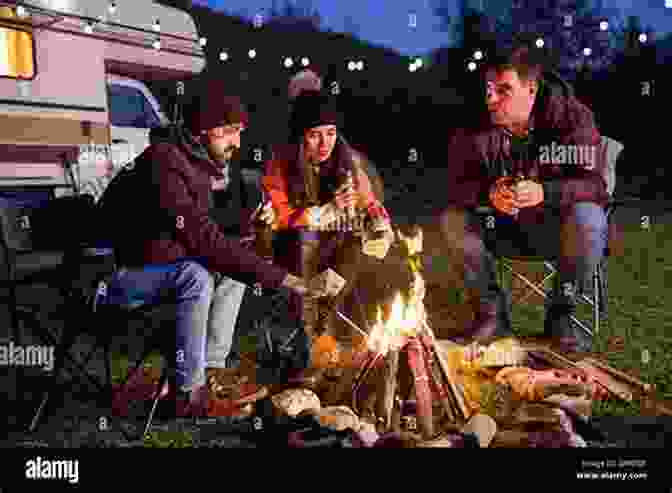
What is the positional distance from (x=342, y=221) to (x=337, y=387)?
834mm

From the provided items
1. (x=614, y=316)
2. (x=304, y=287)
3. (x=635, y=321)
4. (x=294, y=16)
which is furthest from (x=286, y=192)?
(x=635, y=321)

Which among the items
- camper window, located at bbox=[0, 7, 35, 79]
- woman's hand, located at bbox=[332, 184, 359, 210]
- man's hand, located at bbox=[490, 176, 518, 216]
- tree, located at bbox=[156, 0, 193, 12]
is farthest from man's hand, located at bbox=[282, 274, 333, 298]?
camper window, located at bbox=[0, 7, 35, 79]

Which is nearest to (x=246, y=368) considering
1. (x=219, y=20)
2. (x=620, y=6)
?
(x=219, y=20)

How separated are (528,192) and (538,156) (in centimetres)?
18

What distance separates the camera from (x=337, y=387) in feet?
9.29

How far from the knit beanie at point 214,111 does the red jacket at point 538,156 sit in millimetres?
1006

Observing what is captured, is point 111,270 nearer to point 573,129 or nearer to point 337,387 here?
point 337,387

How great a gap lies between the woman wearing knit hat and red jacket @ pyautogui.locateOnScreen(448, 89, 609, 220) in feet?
1.49

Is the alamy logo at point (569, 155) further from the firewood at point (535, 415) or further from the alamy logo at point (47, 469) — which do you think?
the alamy logo at point (47, 469)

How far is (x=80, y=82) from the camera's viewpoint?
8.78ft

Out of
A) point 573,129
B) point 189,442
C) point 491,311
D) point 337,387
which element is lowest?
point 189,442

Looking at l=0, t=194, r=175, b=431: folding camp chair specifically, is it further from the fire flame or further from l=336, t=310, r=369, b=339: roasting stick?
the fire flame

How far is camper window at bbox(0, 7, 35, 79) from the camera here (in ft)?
8.58

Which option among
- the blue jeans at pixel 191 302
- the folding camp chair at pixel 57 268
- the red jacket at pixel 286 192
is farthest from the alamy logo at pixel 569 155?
the folding camp chair at pixel 57 268
